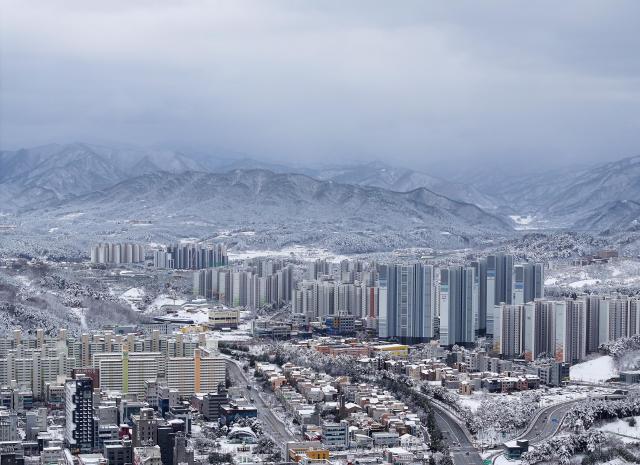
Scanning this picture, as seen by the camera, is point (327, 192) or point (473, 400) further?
point (327, 192)

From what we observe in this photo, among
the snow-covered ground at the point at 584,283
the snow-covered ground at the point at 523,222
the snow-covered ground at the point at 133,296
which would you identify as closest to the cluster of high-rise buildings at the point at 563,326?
the snow-covered ground at the point at 584,283

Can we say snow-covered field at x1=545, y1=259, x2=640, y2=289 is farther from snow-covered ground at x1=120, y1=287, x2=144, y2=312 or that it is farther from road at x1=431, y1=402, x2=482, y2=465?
road at x1=431, y1=402, x2=482, y2=465

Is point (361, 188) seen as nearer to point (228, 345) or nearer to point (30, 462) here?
point (228, 345)

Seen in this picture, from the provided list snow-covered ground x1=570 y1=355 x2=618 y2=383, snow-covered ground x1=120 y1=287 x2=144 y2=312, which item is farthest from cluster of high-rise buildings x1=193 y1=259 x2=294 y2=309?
snow-covered ground x1=570 y1=355 x2=618 y2=383

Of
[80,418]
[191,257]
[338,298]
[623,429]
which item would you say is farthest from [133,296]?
[623,429]

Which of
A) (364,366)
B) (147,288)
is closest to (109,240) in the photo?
(147,288)

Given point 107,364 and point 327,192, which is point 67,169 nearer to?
point 327,192
